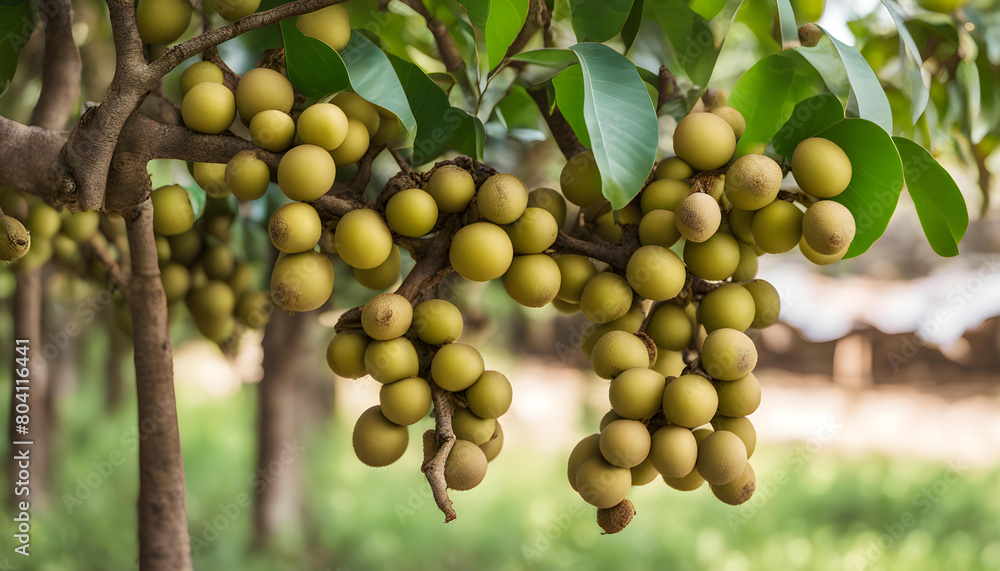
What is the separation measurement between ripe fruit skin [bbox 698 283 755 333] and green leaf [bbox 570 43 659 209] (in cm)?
13

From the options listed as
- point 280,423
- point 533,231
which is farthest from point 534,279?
point 280,423

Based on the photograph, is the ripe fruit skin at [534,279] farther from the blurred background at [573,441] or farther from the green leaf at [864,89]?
the blurred background at [573,441]

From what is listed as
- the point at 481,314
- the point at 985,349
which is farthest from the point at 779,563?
the point at 985,349

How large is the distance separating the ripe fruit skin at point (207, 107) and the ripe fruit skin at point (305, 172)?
0.23 feet

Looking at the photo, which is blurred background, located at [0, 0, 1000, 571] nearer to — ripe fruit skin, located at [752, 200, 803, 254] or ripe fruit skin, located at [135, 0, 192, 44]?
ripe fruit skin, located at [135, 0, 192, 44]

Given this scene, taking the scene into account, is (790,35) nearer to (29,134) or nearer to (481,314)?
(29,134)

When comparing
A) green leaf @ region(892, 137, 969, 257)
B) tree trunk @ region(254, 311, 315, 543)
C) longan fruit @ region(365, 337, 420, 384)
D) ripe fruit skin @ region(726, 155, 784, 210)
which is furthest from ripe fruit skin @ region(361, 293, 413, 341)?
tree trunk @ region(254, 311, 315, 543)

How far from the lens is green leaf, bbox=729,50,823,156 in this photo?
49 cm

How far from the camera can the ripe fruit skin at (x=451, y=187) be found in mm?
457

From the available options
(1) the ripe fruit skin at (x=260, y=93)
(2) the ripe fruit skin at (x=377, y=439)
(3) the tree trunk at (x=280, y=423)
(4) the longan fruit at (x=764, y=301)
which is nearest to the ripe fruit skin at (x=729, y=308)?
(4) the longan fruit at (x=764, y=301)

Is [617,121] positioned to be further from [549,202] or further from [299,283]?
[299,283]

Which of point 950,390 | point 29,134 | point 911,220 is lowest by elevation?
point 950,390

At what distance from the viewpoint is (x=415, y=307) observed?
0.47 metres

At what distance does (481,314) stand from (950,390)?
3.27 meters
